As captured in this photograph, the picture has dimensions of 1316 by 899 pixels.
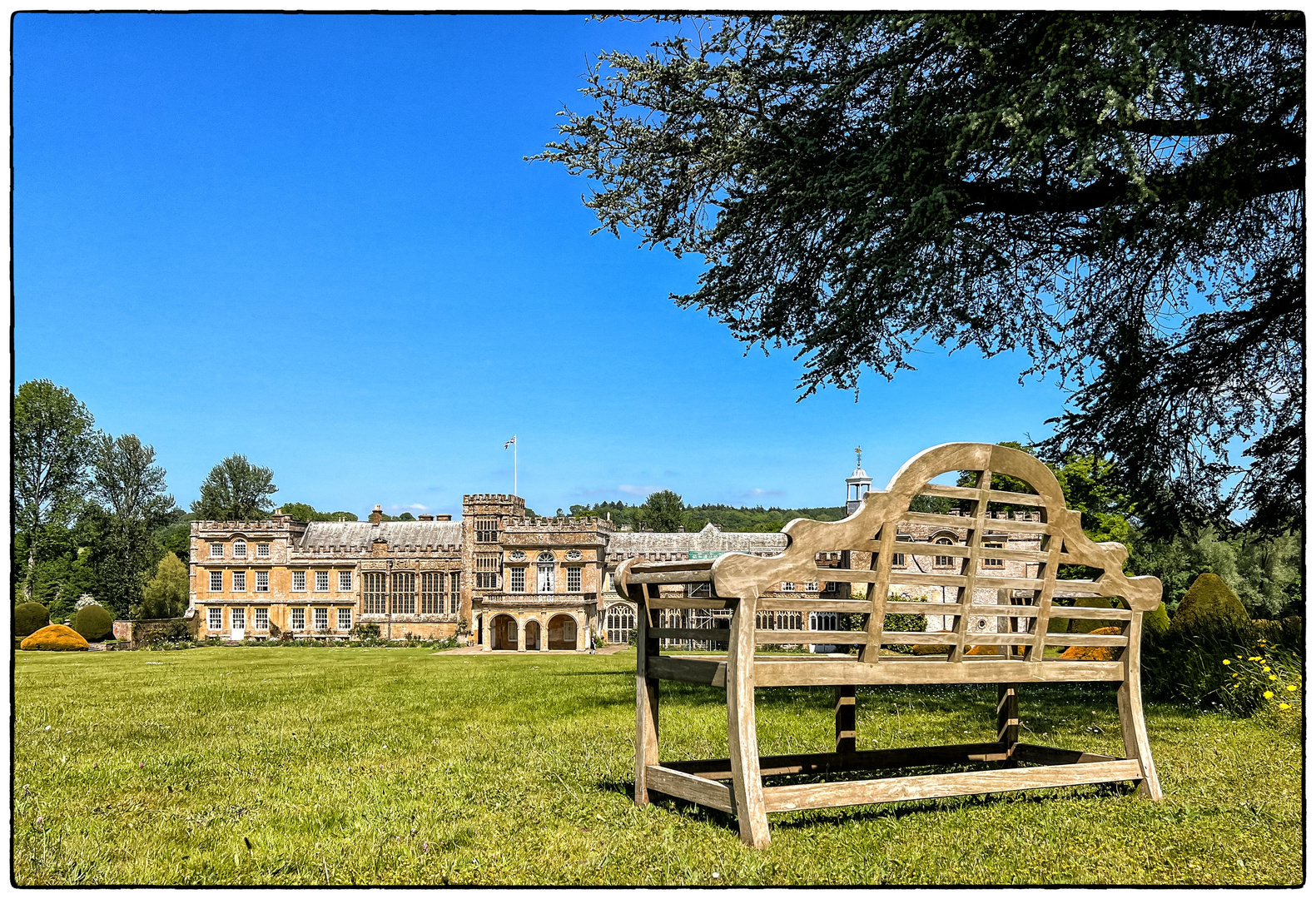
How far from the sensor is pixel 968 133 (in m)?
9.12

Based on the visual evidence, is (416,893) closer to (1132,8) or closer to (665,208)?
(1132,8)

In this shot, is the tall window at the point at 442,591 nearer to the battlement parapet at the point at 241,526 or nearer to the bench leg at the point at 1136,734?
the battlement parapet at the point at 241,526

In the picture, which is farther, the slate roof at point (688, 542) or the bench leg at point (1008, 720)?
the slate roof at point (688, 542)

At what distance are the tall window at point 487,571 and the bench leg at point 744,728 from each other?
1847 inches

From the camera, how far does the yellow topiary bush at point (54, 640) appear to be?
37.7m

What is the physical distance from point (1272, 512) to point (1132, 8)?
7.79m

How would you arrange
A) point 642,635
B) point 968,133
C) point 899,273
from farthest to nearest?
point 899,273
point 968,133
point 642,635

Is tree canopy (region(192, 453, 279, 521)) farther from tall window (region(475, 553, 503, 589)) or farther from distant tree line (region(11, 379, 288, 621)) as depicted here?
tall window (region(475, 553, 503, 589))

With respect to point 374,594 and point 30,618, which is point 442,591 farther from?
point 30,618

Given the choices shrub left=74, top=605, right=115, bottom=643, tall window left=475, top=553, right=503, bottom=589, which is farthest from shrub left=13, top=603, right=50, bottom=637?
tall window left=475, top=553, right=503, bottom=589

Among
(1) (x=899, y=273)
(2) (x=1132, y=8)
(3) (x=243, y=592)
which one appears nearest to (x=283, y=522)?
(3) (x=243, y=592)

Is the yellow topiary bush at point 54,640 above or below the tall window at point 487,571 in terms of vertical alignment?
below

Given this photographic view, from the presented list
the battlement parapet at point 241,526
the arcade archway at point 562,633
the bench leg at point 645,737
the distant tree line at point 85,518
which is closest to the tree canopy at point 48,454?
the distant tree line at point 85,518

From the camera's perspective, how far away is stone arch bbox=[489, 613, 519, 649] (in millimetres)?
47469
